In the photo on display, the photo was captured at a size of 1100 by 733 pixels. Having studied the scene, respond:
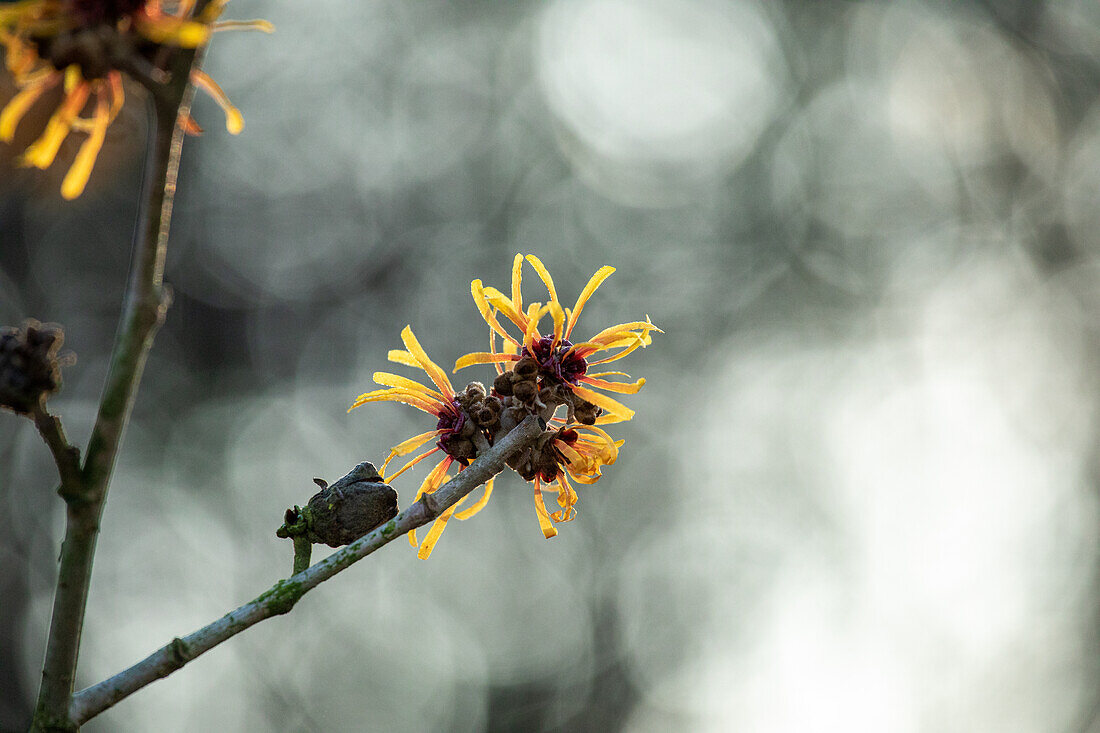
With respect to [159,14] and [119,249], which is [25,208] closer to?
[119,249]

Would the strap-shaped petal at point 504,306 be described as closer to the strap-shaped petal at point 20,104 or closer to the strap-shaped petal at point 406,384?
the strap-shaped petal at point 406,384

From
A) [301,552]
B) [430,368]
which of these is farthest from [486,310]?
[301,552]

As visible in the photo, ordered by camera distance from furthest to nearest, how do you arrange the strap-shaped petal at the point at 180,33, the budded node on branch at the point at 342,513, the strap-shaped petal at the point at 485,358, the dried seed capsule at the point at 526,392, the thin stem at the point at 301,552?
the strap-shaped petal at the point at 485,358 → the dried seed capsule at the point at 526,392 → the budded node on branch at the point at 342,513 → the thin stem at the point at 301,552 → the strap-shaped petal at the point at 180,33

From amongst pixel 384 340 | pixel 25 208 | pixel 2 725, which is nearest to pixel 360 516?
pixel 2 725

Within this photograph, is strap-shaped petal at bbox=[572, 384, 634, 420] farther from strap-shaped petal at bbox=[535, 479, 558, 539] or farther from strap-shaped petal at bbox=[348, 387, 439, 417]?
strap-shaped petal at bbox=[348, 387, 439, 417]

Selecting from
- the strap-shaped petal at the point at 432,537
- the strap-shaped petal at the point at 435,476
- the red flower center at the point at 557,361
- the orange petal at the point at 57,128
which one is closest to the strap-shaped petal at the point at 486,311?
the red flower center at the point at 557,361

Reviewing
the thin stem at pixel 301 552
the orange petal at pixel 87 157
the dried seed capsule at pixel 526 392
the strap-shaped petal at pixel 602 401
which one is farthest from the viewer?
the strap-shaped petal at pixel 602 401
